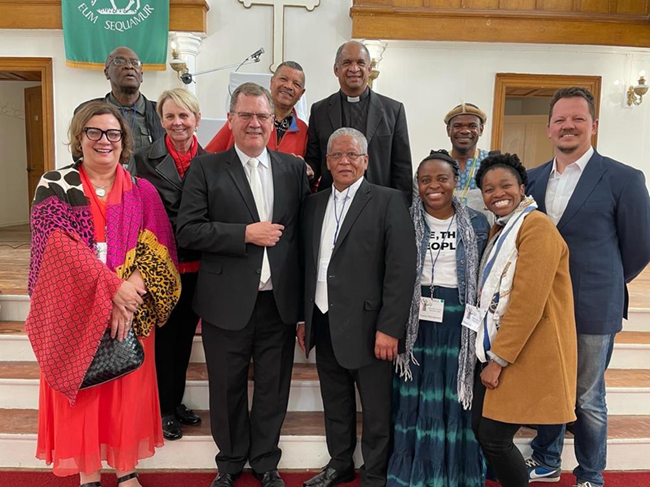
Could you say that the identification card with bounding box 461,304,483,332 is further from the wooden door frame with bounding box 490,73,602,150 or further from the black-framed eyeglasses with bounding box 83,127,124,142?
the wooden door frame with bounding box 490,73,602,150

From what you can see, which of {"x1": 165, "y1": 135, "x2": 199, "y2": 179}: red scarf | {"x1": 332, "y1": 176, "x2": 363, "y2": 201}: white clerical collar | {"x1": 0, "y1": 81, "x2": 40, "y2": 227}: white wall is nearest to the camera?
{"x1": 332, "y1": 176, "x2": 363, "y2": 201}: white clerical collar

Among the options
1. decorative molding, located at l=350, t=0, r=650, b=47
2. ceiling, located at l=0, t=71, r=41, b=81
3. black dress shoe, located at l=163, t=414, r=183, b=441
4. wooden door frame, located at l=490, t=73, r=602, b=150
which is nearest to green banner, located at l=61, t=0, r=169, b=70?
ceiling, located at l=0, t=71, r=41, b=81

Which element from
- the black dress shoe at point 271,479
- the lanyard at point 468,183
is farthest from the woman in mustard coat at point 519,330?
the black dress shoe at point 271,479

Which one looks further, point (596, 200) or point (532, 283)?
point (596, 200)

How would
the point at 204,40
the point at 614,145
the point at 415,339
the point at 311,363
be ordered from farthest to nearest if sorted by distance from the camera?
the point at 614,145 → the point at 204,40 → the point at 311,363 → the point at 415,339

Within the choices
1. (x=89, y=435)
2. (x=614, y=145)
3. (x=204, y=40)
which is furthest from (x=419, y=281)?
(x=614, y=145)

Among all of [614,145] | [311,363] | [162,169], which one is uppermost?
[614,145]

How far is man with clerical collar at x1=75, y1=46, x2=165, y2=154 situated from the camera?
2.73 m

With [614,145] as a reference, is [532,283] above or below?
below

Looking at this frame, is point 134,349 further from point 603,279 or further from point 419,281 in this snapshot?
point 603,279

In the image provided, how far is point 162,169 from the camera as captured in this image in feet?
7.54

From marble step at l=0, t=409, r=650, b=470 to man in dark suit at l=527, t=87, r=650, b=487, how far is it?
21.8 inches

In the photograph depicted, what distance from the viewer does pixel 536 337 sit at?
1794 mm

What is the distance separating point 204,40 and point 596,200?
4.87 m
